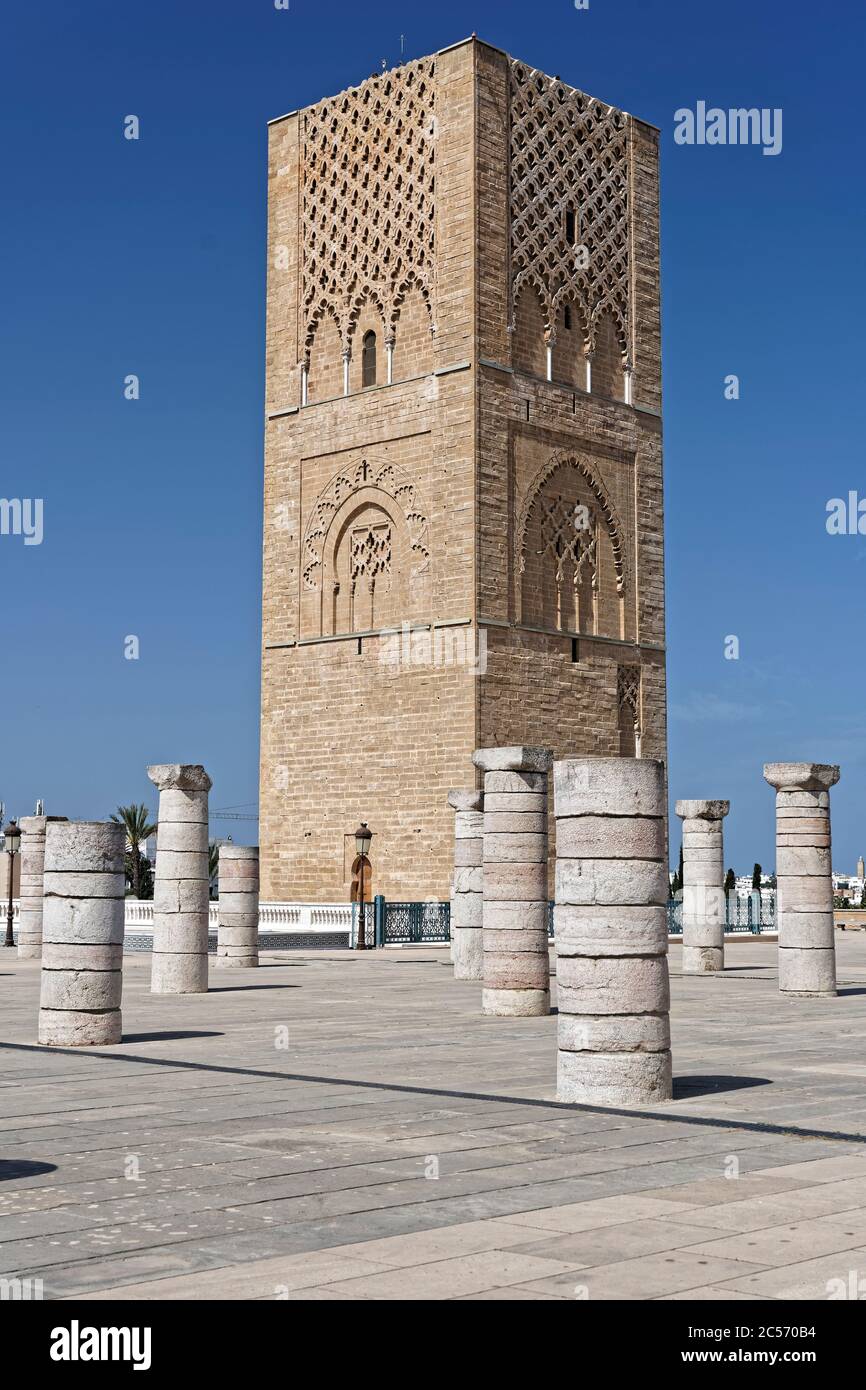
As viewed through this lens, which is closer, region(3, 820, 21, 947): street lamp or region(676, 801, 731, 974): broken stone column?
region(676, 801, 731, 974): broken stone column

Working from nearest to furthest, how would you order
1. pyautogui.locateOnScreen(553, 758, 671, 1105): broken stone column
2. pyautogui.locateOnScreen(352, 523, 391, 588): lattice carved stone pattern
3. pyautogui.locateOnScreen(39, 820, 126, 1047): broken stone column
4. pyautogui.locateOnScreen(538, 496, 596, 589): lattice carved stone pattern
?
pyautogui.locateOnScreen(553, 758, 671, 1105): broken stone column → pyautogui.locateOnScreen(39, 820, 126, 1047): broken stone column → pyautogui.locateOnScreen(538, 496, 596, 589): lattice carved stone pattern → pyautogui.locateOnScreen(352, 523, 391, 588): lattice carved stone pattern

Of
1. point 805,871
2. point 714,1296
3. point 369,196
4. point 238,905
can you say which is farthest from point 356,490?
point 714,1296

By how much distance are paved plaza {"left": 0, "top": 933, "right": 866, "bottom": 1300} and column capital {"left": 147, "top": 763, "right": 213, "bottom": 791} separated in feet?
11.8

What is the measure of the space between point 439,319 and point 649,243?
5.74 metres

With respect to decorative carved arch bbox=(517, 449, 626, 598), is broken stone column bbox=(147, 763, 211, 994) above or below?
below

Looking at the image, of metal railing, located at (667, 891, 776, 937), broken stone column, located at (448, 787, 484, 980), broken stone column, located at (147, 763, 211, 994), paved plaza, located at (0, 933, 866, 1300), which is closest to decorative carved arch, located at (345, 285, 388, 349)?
metal railing, located at (667, 891, 776, 937)

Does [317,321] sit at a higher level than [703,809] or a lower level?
higher

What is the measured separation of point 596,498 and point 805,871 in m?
17.1

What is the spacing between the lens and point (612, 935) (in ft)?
24.0

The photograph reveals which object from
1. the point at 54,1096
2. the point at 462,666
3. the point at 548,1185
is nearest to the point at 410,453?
the point at 462,666

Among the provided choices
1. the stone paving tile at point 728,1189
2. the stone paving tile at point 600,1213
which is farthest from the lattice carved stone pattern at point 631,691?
the stone paving tile at point 600,1213

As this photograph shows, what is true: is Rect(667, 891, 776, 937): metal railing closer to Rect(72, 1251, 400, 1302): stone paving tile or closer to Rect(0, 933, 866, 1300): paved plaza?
Rect(0, 933, 866, 1300): paved plaza

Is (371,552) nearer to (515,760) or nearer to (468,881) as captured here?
(468,881)

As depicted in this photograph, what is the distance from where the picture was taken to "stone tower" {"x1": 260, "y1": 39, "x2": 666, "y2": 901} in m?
28.0
